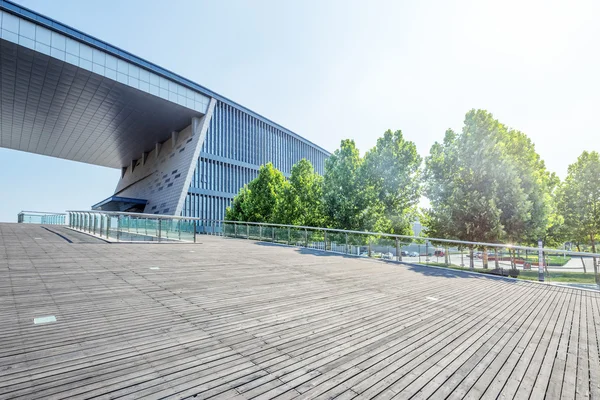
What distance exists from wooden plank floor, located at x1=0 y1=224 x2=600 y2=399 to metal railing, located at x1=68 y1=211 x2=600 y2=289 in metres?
2.00

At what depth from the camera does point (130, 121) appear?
133 feet

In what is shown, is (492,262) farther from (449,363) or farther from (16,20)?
(16,20)

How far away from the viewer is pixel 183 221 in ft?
46.7

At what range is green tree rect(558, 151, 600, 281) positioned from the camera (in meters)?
24.3

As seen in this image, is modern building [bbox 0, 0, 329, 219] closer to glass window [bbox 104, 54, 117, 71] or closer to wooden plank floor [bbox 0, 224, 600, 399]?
glass window [bbox 104, 54, 117, 71]

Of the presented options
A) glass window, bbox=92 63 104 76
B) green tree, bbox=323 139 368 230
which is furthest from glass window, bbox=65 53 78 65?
green tree, bbox=323 139 368 230

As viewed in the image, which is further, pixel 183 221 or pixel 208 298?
pixel 183 221

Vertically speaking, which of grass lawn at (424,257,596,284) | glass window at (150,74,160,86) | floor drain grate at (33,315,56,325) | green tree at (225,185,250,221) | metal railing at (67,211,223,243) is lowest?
grass lawn at (424,257,596,284)

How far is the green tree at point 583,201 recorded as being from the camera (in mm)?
24312

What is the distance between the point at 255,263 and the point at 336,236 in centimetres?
572

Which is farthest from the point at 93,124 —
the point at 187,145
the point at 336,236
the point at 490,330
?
the point at 490,330

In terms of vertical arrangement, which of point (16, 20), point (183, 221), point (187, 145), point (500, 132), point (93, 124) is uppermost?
point (16, 20)

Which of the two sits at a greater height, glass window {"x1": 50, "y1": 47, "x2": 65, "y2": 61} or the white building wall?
glass window {"x1": 50, "y1": 47, "x2": 65, "y2": 61}

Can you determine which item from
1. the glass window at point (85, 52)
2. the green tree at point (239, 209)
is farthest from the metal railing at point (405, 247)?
the glass window at point (85, 52)
